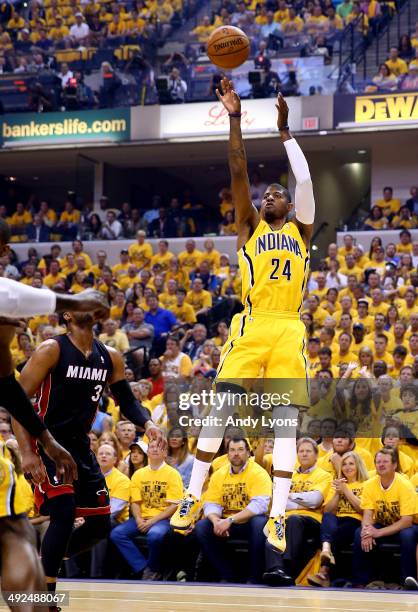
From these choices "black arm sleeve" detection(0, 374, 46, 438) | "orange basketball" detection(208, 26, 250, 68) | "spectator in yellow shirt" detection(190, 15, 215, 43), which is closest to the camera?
"black arm sleeve" detection(0, 374, 46, 438)

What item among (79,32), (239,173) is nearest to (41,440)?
(239,173)

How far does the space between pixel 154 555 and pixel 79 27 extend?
59.8ft

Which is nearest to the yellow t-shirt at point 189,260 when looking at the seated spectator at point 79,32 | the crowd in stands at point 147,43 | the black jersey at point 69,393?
the crowd in stands at point 147,43

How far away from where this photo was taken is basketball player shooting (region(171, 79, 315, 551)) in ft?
24.2

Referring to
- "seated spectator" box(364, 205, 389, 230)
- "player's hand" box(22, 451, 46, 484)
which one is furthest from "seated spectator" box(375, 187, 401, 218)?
"player's hand" box(22, 451, 46, 484)

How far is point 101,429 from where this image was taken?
1211cm

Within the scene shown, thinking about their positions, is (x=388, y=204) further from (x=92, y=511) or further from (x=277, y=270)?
(x=92, y=511)

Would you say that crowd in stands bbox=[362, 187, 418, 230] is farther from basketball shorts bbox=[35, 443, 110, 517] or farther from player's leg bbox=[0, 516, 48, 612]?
player's leg bbox=[0, 516, 48, 612]

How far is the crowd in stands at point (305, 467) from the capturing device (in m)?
9.52

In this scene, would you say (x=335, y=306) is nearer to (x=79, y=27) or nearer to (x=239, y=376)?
(x=239, y=376)

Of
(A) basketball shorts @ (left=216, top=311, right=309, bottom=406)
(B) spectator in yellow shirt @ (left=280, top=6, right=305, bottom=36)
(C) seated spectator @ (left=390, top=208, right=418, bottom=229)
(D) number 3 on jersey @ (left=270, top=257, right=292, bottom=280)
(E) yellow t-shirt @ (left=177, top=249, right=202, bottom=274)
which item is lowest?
(A) basketball shorts @ (left=216, top=311, right=309, bottom=406)

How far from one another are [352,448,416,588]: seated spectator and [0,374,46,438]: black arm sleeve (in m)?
5.02

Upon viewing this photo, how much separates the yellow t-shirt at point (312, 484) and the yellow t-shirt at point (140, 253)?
1088 cm

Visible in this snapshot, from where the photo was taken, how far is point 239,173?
7523 millimetres
